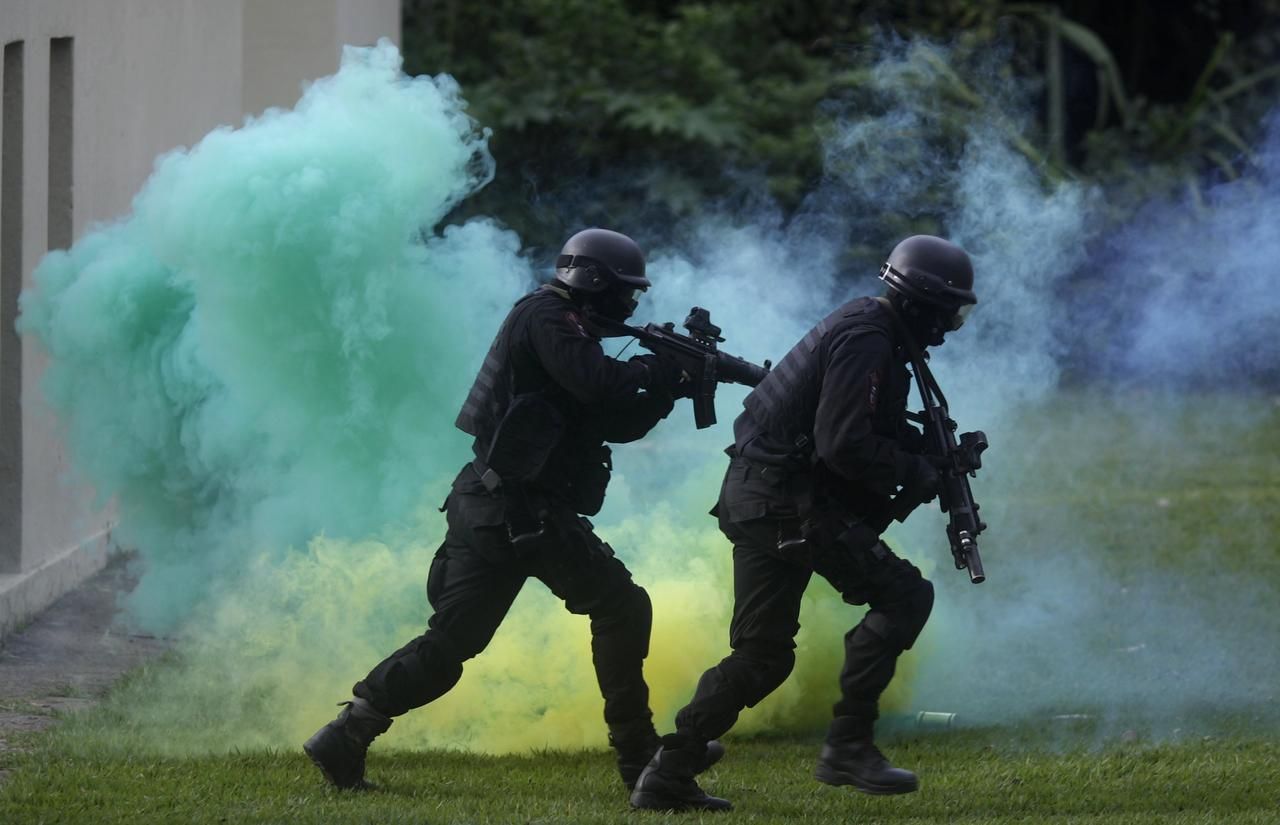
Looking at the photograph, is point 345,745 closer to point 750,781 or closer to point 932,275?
point 750,781

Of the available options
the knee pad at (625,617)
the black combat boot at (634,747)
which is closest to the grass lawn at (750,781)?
the black combat boot at (634,747)

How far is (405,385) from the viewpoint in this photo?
7441 mm

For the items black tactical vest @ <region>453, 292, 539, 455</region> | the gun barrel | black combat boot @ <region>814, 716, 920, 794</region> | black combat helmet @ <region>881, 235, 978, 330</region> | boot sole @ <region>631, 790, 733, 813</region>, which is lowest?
boot sole @ <region>631, 790, 733, 813</region>

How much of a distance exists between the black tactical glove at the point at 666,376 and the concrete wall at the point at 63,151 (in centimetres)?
374

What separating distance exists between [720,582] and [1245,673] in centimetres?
257

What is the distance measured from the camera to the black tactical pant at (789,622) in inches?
230

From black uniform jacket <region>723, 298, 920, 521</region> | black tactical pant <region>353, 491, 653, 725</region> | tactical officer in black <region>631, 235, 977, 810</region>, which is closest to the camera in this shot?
black uniform jacket <region>723, 298, 920, 521</region>

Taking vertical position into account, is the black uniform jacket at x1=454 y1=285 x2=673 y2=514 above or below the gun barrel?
above

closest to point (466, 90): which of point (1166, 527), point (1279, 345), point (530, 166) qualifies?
point (530, 166)

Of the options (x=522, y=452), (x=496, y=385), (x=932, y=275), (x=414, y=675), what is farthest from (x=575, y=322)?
(x=414, y=675)

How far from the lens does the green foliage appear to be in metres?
17.9

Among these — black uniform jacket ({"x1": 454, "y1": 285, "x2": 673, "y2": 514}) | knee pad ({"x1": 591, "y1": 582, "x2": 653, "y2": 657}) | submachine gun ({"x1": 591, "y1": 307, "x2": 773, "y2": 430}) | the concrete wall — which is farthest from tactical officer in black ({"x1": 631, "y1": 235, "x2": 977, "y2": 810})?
the concrete wall

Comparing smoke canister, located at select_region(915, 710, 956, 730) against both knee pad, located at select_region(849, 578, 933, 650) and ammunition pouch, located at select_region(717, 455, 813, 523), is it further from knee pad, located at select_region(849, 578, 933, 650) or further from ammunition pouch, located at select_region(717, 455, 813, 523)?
ammunition pouch, located at select_region(717, 455, 813, 523)

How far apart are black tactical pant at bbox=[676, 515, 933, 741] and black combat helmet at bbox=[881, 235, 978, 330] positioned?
0.81m
